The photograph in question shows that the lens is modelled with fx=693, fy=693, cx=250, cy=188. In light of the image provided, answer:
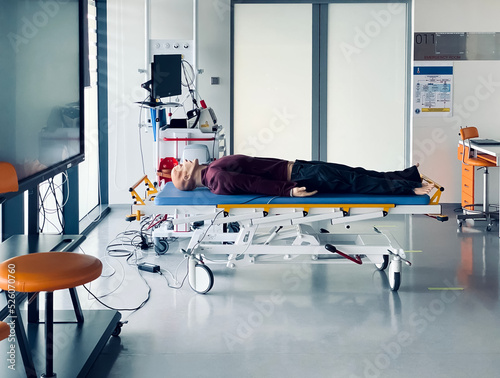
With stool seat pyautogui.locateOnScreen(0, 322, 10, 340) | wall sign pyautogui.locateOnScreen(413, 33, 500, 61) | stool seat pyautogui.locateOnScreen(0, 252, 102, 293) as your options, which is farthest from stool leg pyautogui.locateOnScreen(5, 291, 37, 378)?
wall sign pyautogui.locateOnScreen(413, 33, 500, 61)

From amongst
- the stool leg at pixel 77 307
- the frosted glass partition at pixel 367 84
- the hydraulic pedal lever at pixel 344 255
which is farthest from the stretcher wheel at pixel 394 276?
the frosted glass partition at pixel 367 84

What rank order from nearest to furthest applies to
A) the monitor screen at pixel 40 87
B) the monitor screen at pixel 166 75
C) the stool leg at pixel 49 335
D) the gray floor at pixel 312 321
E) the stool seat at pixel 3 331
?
the stool seat at pixel 3 331 → the monitor screen at pixel 40 87 → the stool leg at pixel 49 335 → the gray floor at pixel 312 321 → the monitor screen at pixel 166 75

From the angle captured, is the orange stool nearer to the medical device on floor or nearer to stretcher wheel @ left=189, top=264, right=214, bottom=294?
stretcher wheel @ left=189, top=264, right=214, bottom=294

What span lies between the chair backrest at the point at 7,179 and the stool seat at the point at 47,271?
386 millimetres

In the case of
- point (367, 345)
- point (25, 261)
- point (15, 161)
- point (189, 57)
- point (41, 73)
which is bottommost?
point (367, 345)

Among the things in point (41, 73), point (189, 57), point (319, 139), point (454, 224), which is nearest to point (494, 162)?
point (454, 224)

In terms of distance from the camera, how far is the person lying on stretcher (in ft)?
14.0

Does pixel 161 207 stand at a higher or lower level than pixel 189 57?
lower

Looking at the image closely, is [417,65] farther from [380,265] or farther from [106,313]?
[106,313]

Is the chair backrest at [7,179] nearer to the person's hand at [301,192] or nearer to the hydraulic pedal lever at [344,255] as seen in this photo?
the person's hand at [301,192]

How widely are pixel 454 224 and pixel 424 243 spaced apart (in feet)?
2.83

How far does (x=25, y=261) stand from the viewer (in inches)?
106

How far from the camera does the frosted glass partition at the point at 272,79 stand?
6949mm

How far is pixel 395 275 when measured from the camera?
4.32 meters
